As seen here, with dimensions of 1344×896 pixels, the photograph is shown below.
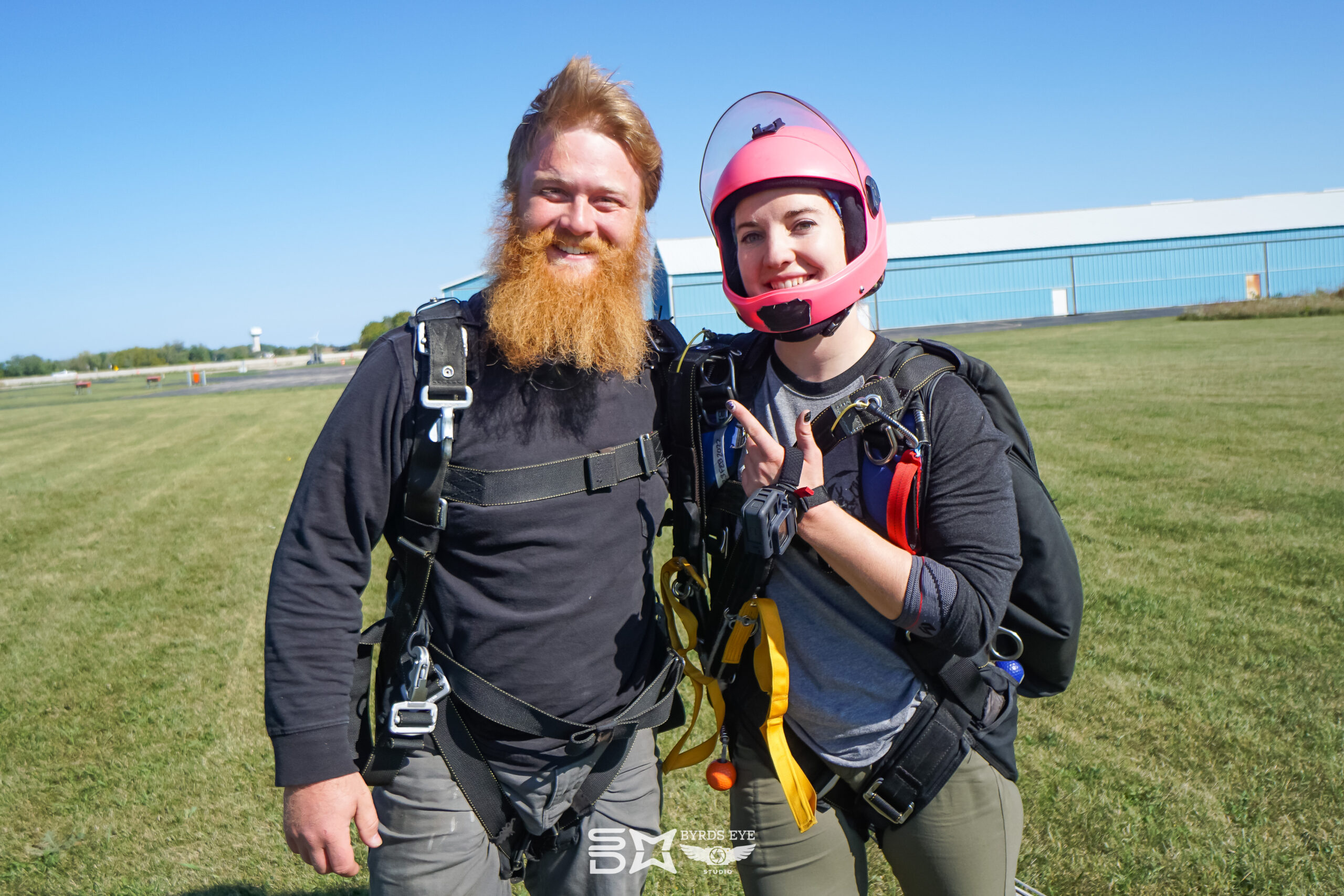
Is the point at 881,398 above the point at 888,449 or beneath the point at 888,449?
above

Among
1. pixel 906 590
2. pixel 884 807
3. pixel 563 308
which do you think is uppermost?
pixel 563 308

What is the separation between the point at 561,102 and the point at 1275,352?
2196 centimetres

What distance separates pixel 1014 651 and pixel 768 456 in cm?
86

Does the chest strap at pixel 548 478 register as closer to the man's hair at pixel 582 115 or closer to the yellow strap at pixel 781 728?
the yellow strap at pixel 781 728

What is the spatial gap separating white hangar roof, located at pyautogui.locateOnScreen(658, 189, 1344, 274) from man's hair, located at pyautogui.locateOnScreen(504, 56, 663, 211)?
44269 millimetres

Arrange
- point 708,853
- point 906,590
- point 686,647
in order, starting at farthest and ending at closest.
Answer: point 708,853 < point 686,647 < point 906,590

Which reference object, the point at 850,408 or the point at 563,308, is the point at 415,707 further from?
the point at 850,408

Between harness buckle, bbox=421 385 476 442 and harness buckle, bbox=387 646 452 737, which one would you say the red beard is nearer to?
harness buckle, bbox=421 385 476 442

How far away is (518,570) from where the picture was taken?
212cm

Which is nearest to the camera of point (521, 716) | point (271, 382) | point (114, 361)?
point (521, 716)

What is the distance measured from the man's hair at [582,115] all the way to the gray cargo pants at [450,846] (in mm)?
1674

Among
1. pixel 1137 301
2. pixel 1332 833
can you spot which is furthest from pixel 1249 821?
pixel 1137 301

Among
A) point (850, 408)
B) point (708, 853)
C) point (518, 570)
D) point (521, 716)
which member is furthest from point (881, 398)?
point (708, 853)

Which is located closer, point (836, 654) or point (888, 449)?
point (888, 449)
